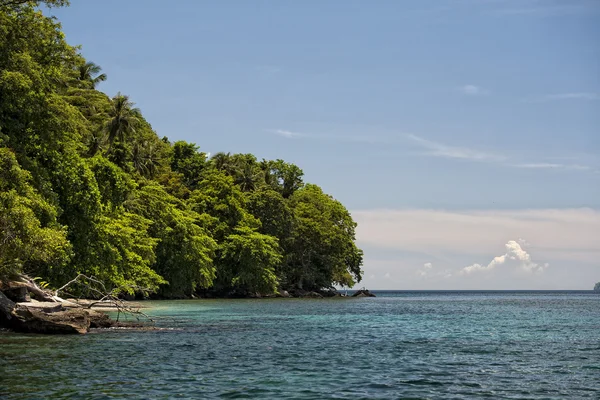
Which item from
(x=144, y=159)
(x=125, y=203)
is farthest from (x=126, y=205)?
(x=144, y=159)

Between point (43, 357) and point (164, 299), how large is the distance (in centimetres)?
5908

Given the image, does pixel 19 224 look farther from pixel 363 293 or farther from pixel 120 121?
pixel 363 293

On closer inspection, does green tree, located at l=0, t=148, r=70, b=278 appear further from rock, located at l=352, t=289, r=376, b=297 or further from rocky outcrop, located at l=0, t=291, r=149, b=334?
rock, located at l=352, t=289, r=376, b=297

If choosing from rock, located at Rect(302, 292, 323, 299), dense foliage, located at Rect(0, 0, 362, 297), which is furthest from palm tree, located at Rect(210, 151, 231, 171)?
rock, located at Rect(302, 292, 323, 299)

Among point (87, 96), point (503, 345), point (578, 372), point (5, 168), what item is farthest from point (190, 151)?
point (578, 372)

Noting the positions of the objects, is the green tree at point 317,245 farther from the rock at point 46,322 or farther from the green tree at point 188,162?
the rock at point 46,322

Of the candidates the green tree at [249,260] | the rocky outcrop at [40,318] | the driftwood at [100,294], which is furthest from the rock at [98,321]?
the green tree at [249,260]

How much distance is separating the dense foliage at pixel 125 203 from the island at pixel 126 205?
0.35 feet

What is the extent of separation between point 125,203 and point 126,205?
0.79m

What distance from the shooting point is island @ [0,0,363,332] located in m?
33.8

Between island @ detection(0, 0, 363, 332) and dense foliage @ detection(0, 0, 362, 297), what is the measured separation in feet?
0.35

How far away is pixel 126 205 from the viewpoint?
66.9m

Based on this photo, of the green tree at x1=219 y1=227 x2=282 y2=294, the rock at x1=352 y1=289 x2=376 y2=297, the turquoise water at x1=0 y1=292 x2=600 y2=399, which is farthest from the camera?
the rock at x1=352 y1=289 x2=376 y2=297

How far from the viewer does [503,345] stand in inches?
1142
